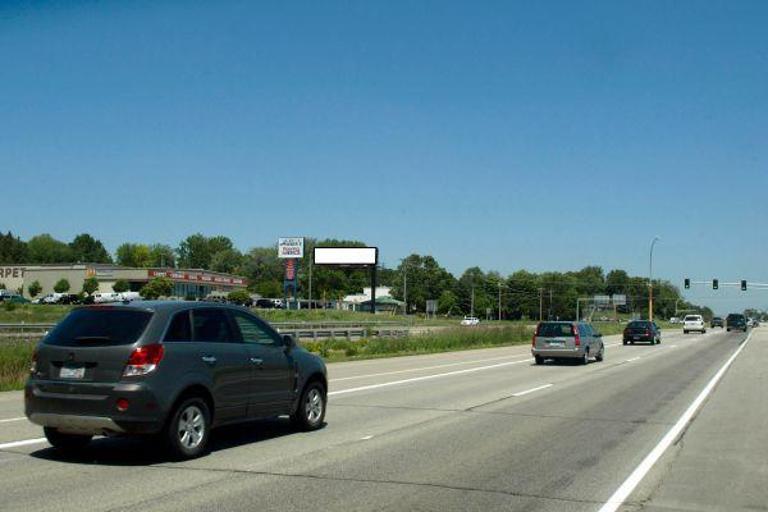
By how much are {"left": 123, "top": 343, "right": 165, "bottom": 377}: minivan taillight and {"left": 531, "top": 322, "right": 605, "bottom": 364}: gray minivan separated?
22.9 metres

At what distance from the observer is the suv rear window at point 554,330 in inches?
1198

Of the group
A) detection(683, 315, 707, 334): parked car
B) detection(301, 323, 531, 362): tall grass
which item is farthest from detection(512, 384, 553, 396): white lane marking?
detection(683, 315, 707, 334): parked car

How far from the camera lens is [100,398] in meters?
8.98

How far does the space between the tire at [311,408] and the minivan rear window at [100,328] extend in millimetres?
3160

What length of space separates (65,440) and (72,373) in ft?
4.37

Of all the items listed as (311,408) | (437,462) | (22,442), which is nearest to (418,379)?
(311,408)

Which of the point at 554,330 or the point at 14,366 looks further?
the point at 554,330

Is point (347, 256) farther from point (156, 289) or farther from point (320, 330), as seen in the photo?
point (320, 330)

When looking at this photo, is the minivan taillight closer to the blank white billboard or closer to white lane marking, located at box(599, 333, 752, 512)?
white lane marking, located at box(599, 333, 752, 512)

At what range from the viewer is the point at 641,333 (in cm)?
5162

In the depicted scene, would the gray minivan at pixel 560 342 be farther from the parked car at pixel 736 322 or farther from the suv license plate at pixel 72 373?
the parked car at pixel 736 322

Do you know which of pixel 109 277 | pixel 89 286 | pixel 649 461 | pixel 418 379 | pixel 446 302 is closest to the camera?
pixel 649 461

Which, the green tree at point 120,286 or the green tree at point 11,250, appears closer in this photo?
the green tree at point 120,286

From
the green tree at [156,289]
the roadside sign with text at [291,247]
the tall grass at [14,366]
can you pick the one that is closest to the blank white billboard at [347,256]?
the roadside sign with text at [291,247]
